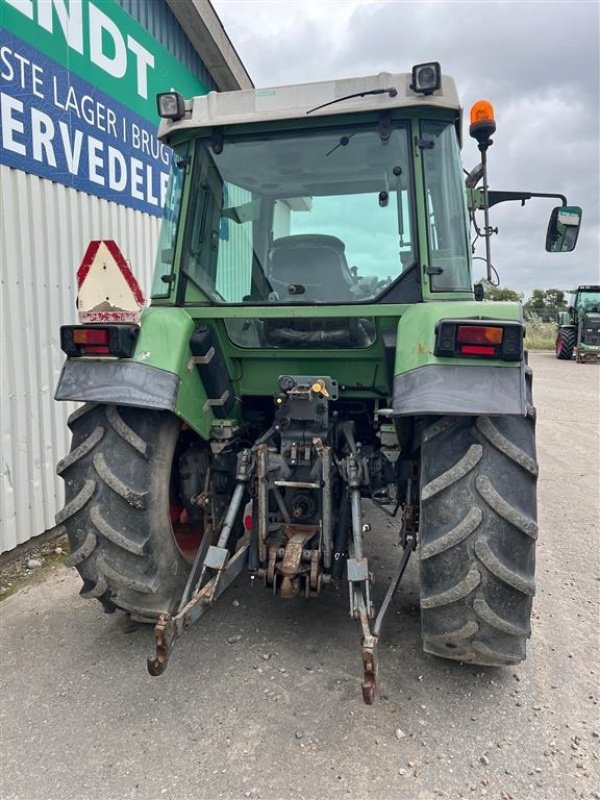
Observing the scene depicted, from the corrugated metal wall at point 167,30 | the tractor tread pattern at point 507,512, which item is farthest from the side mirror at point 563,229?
the corrugated metal wall at point 167,30

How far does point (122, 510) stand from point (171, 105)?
197 cm

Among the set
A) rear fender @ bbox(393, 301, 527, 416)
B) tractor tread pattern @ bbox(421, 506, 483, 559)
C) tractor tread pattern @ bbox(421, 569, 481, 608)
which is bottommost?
tractor tread pattern @ bbox(421, 569, 481, 608)

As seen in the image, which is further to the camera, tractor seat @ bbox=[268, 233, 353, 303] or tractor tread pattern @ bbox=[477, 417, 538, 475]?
tractor seat @ bbox=[268, 233, 353, 303]

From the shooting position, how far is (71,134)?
15.1ft

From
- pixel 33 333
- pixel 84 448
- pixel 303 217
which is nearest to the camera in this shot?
pixel 84 448

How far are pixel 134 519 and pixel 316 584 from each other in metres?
0.87

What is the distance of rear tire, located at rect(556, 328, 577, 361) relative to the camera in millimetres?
21578

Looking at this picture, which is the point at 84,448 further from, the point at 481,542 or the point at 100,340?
the point at 481,542

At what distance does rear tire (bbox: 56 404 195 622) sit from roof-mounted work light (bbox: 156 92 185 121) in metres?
1.48

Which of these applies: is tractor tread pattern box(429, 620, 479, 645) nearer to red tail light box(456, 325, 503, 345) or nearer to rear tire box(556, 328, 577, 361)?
red tail light box(456, 325, 503, 345)

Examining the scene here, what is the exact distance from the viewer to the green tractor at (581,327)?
66.8 ft

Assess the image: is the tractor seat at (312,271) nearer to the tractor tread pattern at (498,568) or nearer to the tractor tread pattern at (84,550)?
the tractor tread pattern at (498,568)

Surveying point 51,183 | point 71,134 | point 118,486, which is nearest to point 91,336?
point 118,486

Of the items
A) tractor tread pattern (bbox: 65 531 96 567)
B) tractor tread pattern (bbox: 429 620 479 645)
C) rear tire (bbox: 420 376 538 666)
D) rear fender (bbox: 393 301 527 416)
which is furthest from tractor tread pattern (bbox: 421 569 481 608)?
tractor tread pattern (bbox: 65 531 96 567)
